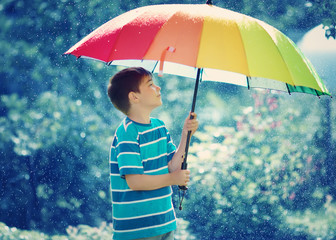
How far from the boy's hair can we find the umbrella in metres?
0.16

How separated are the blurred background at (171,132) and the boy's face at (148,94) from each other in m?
2.54

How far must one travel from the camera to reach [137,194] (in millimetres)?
1884

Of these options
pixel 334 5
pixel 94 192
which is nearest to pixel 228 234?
pixel 94 192

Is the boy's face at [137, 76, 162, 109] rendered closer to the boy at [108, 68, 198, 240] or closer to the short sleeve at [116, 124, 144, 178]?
the boy at [108, 68, 198, 240]

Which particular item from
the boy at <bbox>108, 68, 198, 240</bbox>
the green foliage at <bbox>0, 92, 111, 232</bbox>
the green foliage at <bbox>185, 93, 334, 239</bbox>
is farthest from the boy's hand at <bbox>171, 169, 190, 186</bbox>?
the green foliage at <bbox>0, 92, 111, 232</bbox>

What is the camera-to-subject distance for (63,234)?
15.2ft

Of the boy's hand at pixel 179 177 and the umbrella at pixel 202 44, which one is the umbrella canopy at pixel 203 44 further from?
the boy's hand at pixel 179 177

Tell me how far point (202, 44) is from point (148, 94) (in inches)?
15.7

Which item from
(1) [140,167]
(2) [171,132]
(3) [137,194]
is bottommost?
(2) [171,132]

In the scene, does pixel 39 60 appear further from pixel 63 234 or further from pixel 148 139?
pixel 148 139

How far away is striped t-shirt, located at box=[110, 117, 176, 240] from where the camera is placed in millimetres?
1854

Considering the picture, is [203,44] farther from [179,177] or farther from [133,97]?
[179,177]

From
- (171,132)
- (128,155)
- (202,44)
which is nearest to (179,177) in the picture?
(128,155)

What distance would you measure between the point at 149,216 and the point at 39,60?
10.1 feet
